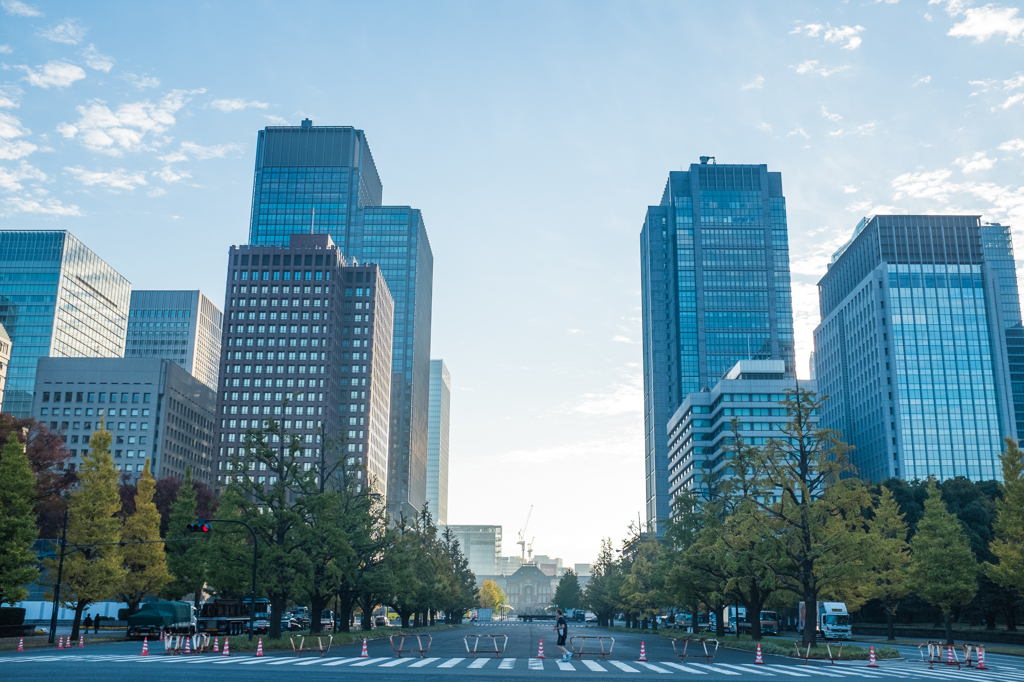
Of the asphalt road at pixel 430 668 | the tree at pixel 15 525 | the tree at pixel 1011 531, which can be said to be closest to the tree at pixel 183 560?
the tree at pixel 15 525

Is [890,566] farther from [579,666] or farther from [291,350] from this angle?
[291,350]

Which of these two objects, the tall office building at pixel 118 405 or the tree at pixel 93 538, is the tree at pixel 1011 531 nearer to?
A: the tree at pixel 93 538

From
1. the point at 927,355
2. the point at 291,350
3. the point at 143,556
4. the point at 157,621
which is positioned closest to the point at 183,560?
the point at 143,556

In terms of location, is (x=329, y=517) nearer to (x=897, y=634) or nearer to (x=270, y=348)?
(x=897, y=634)

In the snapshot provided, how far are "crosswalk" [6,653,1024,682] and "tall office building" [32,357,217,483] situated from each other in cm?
14557

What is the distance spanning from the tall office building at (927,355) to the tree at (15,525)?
444 feet

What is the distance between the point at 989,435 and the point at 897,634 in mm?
94133

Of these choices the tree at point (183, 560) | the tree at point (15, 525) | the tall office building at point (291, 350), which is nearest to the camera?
the tree at point (15, 525)

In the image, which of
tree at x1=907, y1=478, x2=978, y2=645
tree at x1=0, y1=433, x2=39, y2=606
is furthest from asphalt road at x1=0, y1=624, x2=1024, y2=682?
tree at x1=907, y1=478, x2=978, y2=645

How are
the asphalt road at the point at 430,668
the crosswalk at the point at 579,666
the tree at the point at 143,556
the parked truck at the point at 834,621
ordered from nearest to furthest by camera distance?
the asphalt road at the point at 430,668 → the crosswalk at the point at 579,666 → the tree at the point at 143,556 → the parked truck at the point at 834,621

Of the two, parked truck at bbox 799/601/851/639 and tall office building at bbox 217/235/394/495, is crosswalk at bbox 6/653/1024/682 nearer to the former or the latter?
parked truck at bbox 799/601/851/639

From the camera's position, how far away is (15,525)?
47.4 metres

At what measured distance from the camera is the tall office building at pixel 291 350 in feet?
607

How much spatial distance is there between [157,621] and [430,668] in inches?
1252
